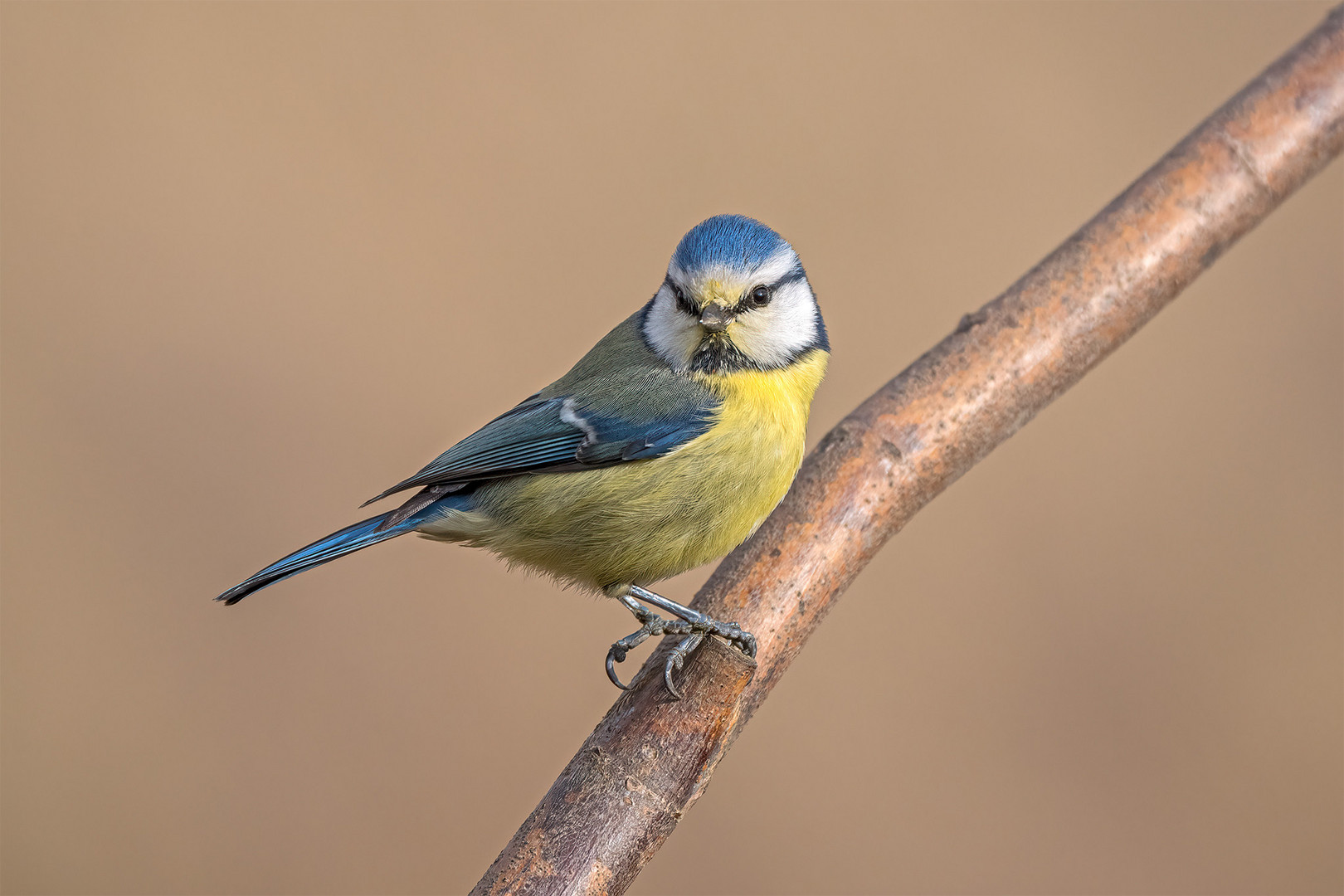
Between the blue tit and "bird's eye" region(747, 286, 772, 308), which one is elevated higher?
"bird's eye" region(747, 286, 772, 308)

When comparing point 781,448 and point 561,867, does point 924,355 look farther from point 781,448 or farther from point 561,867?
point 561,867

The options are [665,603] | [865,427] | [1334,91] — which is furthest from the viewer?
[1334,91]

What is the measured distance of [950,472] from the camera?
135 centimetres

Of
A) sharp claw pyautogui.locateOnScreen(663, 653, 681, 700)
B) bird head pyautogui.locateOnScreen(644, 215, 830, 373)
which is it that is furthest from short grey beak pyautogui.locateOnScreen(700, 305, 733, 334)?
sharp claw pyautogui.locateOnScreen(663, 653, 681, 700)

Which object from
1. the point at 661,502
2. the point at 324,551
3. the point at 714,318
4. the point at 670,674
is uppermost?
the point at 714,318

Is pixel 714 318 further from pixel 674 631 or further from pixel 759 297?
pixel 674 631

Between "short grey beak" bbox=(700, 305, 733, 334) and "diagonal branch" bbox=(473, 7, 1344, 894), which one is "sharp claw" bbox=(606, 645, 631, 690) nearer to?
"diagonal branch" bbox=(473, 7, 1344, 894)

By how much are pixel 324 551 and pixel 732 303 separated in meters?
0.52

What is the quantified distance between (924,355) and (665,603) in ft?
1.65

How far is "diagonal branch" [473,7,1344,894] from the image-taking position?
1.20 meters

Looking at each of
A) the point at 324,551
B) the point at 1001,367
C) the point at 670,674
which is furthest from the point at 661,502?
the point at 1001,367

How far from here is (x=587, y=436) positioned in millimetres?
1215

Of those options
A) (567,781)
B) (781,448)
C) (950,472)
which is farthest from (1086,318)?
(567,781)

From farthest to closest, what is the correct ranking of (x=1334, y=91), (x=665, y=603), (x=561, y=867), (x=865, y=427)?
(x=1334, y=91)
(x=865, y=427)
(x=665, y=603)
(x=561, y=867)
